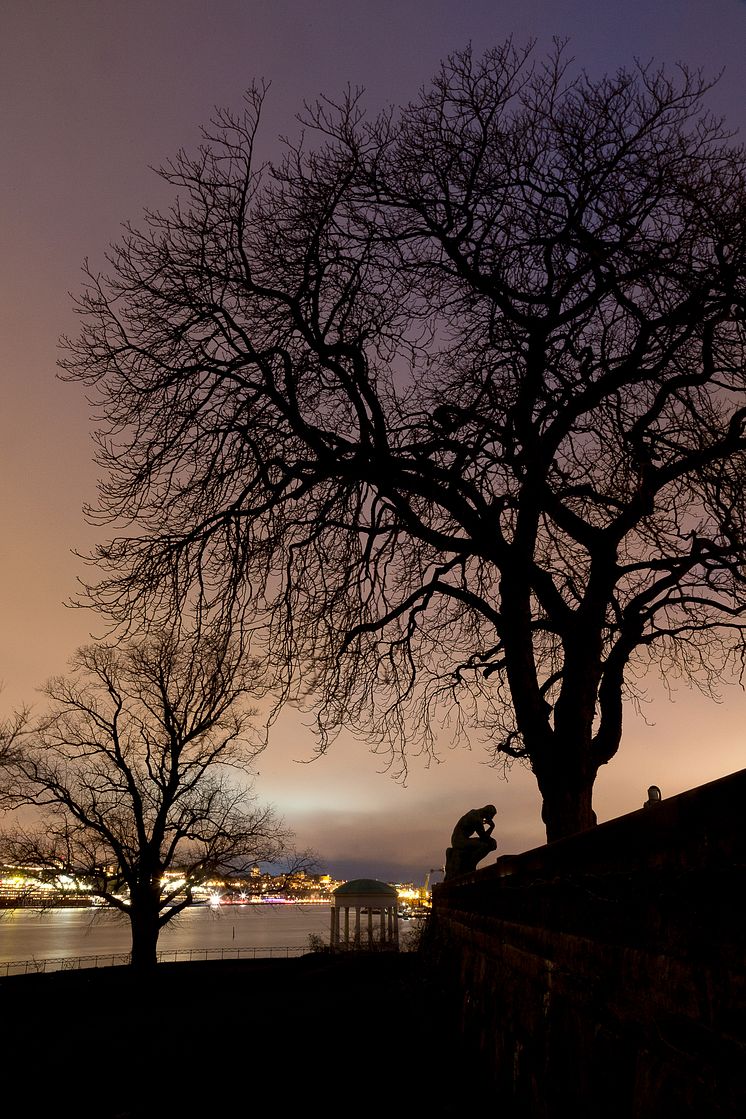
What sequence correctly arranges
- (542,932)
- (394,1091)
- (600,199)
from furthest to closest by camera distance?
1. (600,199)
2. (394,1091)
3. (542,932)

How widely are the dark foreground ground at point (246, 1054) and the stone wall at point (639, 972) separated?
196 centimetres

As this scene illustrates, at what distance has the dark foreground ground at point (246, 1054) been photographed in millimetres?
7344

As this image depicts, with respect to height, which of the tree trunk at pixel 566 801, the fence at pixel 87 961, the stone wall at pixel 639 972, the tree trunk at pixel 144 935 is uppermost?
the tree trunk at pixel 566 801

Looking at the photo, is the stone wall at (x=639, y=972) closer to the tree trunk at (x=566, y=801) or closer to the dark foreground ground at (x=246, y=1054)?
the dark foreground ground at (x=246, y=1054)

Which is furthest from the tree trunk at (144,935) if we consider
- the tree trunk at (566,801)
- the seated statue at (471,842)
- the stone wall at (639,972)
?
the stone wall at (639,972)

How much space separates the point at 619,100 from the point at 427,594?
19.6 feet

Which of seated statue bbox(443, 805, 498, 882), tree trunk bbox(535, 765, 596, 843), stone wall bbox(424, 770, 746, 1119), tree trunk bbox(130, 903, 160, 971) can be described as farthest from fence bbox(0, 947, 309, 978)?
stone wall bbox(424, 770, 746, 1119)

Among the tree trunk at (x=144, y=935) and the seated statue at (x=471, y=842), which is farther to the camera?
the tree trunk at (x=144, y=935)

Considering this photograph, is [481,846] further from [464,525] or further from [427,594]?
[464,525]

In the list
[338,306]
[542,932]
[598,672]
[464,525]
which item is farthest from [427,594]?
[542,932]

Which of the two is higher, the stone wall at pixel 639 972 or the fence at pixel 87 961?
the stone wall at pixel 639 972

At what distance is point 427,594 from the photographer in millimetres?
11477

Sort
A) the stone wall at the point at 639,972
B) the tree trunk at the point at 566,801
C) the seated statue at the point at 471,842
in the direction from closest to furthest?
the stone wall at the point at 639,972
the tree trunk at the point at 566,801
the seated statue at the point at 471,842

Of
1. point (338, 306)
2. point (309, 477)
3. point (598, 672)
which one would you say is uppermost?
point (338, 306)
